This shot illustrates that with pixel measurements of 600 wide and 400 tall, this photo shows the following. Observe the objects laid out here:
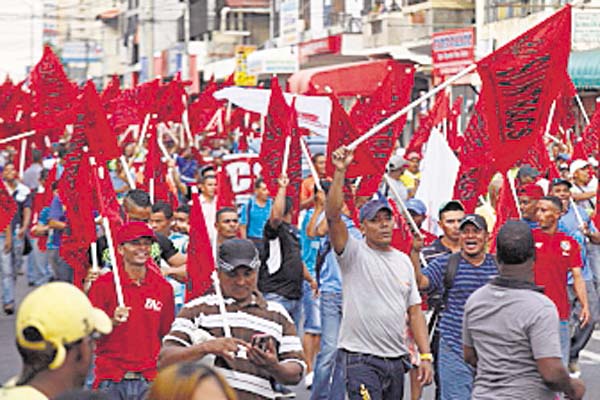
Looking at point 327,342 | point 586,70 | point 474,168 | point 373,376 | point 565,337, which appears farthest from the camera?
point 586,70

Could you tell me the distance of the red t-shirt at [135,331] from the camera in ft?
24.3

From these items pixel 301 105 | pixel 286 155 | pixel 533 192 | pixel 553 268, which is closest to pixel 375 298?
pixel 553 268

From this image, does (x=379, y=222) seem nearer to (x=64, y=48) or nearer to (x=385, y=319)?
(x=385, y=319)

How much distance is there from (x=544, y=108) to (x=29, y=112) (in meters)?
13.6

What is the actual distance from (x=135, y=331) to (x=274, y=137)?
20.4 feet

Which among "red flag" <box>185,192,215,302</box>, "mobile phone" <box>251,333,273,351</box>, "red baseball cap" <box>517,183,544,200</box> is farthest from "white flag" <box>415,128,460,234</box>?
"mobile phone" <box>251,333,273,351</box>

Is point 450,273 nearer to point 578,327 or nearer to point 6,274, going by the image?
point 578,327

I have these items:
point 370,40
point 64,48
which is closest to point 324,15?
point 370,40

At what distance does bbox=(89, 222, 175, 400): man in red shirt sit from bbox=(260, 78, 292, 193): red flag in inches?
194

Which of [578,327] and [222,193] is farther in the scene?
[222,193]

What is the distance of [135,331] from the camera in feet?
24.3

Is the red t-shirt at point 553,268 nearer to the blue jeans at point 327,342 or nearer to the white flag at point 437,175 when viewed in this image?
the blue jeans at point 327,342

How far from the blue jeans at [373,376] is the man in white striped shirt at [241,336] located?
1.74 meters

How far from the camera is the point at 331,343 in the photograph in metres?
10.7
